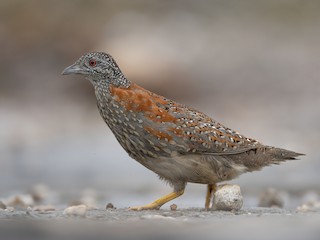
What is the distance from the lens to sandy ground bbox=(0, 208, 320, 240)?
25.0 ft

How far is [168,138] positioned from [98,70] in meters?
1.15

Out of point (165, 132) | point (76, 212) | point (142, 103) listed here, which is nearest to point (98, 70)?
point (142, 103)

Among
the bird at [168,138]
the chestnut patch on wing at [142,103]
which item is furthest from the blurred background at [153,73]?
the chestnut patch on wing at [142,103]

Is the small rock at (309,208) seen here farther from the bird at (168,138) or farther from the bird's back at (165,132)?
the bird's back at (165,132)

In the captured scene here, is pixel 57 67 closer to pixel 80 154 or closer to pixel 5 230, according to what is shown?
pixel 80 154

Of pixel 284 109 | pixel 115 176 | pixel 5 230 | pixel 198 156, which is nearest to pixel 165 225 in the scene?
pixel 5 230

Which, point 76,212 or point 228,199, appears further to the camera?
point 228,199

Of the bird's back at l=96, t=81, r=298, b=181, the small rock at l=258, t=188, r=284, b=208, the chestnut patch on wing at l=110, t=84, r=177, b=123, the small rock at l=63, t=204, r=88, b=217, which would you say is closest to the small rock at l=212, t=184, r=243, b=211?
the bird's back at l=96, t=81, r=298, b=181

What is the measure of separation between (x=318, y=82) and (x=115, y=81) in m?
15.4

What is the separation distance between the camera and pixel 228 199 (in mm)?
10188

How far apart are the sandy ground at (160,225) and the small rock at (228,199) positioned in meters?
0.21

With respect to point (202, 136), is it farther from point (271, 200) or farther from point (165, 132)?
point (271, 200)

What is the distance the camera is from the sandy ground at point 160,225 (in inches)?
301

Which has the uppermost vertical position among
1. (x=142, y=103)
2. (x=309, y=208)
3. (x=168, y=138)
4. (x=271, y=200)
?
(x=142, y=103)
